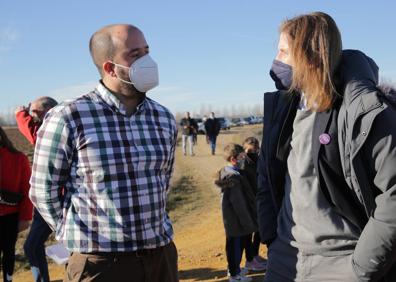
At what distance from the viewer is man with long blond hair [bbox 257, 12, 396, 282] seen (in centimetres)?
205

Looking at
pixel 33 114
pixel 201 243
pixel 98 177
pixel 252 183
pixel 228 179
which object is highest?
pixel 98 177

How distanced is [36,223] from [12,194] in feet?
1.26

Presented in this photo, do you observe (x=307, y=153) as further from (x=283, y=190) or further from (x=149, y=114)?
(x=149, y=114)

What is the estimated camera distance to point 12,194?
189 inches

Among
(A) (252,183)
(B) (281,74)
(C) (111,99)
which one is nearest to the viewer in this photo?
(B) (281,74)

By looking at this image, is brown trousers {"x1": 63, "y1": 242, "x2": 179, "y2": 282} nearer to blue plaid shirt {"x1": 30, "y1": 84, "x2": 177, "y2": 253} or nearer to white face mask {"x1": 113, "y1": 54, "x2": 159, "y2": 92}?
blue plaid shirt {"x1": 30, "y1": 84, "x2": 177, "y2": 253}

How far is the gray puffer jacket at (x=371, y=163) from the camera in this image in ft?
6.63

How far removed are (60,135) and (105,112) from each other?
277 millimetres

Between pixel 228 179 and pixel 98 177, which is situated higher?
pixel 98 177

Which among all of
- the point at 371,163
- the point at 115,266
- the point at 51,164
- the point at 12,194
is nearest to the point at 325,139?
the point at 371,163

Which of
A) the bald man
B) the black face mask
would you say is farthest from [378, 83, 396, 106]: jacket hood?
the bald man

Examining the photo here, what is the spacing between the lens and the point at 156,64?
2.93 m

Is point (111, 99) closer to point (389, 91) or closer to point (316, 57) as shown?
point (316, 57)

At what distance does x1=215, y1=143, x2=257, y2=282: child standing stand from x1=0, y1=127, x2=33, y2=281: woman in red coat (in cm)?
215
